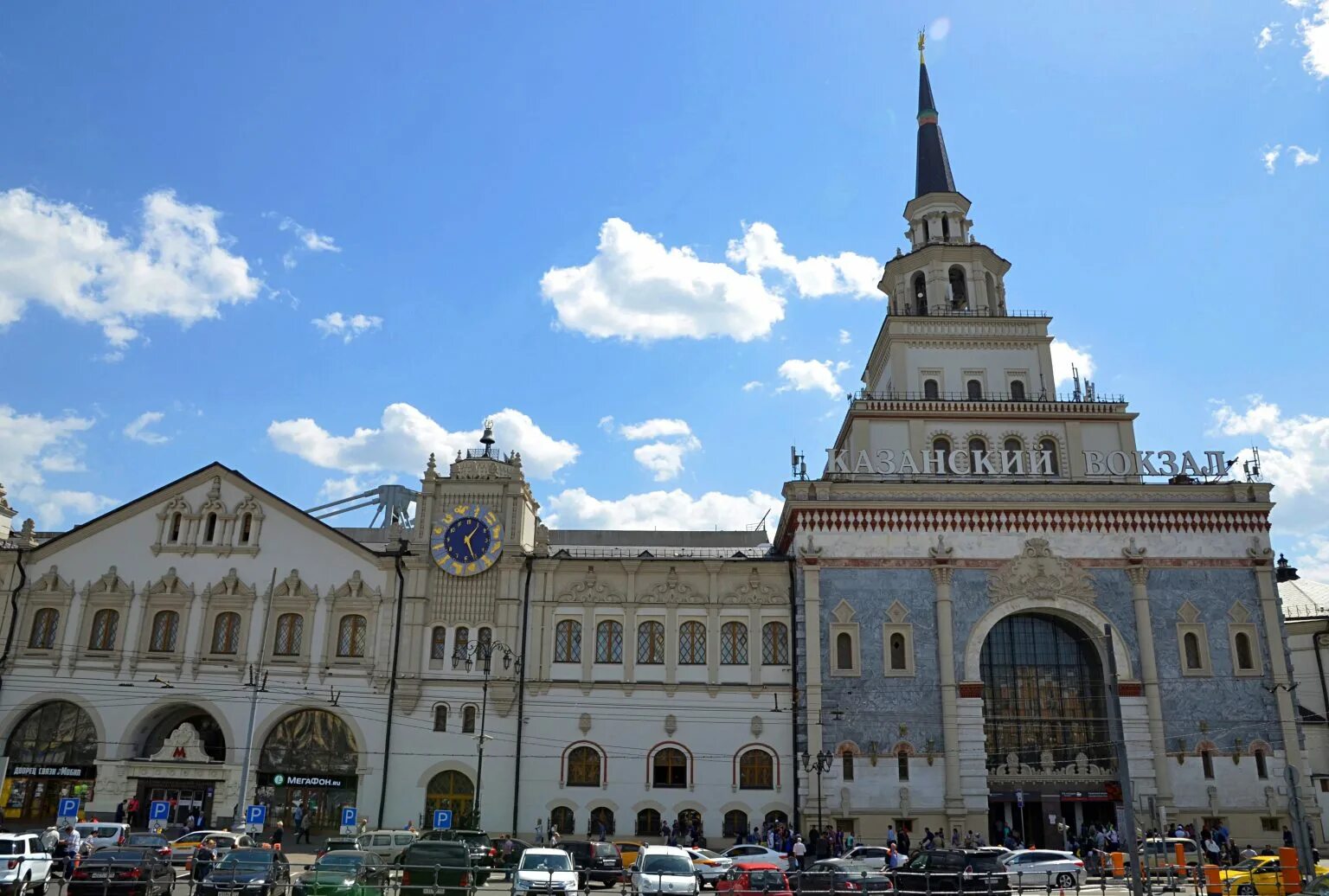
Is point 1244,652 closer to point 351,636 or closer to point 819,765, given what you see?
point 819,765

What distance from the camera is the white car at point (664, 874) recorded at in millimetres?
27703

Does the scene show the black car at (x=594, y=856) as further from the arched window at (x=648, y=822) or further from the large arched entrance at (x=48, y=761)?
the large arched entrance at (x=48, y=761)

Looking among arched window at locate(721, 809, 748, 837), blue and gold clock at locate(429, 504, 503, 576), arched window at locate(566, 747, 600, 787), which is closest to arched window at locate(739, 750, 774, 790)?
arched window at locate(721, 809, 748, 837)

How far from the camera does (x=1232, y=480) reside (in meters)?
49.8

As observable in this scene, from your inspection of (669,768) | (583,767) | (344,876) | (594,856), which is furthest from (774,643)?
(344,876)

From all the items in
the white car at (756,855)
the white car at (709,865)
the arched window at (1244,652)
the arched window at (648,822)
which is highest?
the arched window at (1244,652)

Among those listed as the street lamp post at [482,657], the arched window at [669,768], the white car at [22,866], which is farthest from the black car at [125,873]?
the arched window at [669,768]

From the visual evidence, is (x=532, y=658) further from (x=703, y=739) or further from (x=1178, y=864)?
(x=1178, y=864)

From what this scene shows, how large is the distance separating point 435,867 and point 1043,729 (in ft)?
102

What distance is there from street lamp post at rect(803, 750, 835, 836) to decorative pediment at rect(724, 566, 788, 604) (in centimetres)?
722

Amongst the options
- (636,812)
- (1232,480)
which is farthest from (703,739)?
(1232,480)

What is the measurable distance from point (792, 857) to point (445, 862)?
15.2 m

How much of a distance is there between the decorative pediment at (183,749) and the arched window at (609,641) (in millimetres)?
18154

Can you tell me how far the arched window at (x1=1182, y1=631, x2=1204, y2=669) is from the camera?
154 ft
